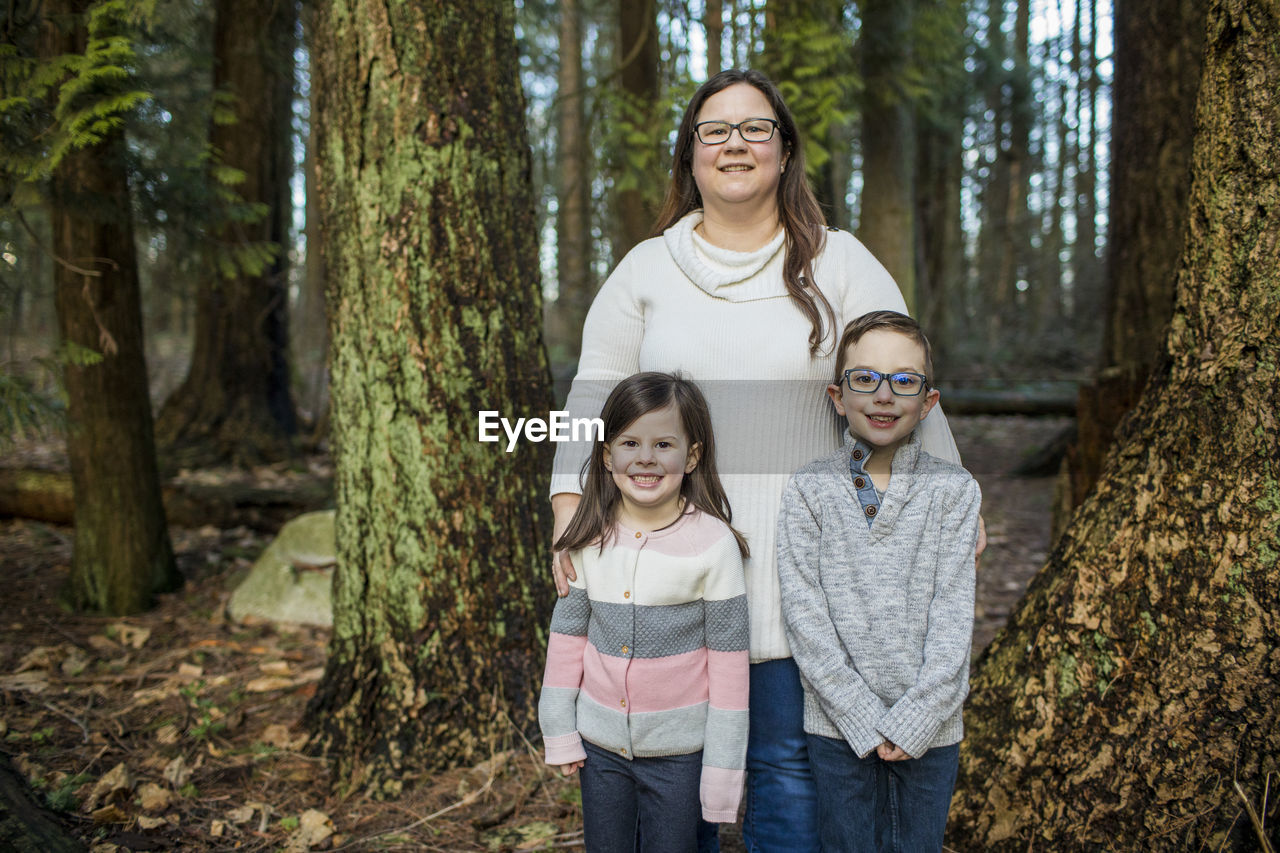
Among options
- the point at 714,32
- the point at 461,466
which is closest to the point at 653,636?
the point at 461,466

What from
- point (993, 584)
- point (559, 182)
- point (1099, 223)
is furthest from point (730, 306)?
point (1099, 223)

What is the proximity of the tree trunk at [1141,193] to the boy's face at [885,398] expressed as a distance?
3106 millimetres

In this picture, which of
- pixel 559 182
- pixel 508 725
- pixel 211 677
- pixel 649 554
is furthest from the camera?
pixel 559 182

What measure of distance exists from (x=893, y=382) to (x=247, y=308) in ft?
24.6

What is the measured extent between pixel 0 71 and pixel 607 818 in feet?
12.1

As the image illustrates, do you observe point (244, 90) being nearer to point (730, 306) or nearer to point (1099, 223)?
point (730, 306)

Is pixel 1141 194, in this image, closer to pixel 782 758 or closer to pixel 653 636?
pixel 782 758

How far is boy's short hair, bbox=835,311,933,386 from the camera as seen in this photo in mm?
2025

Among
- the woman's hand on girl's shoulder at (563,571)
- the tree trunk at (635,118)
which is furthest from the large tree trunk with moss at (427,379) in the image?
the tree trunk at (635,118)

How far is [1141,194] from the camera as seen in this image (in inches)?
200

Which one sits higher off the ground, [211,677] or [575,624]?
[575,624]

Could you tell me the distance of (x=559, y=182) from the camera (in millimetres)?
15703

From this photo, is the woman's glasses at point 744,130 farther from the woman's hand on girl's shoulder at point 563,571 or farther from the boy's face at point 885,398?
the woman's hand on girl's shoulder at point 563,571

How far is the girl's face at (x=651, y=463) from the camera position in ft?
6.77
